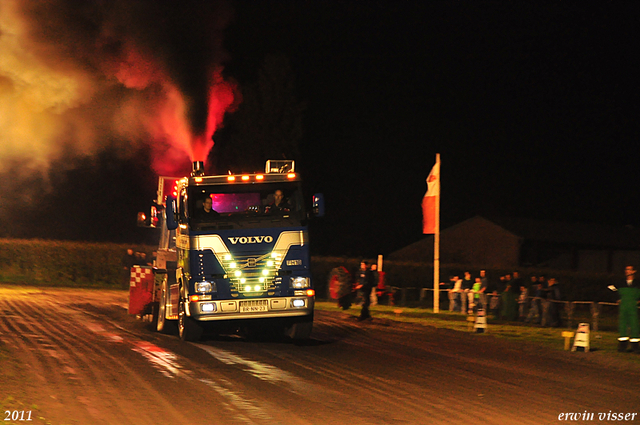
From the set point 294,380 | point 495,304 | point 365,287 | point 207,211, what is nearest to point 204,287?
point 207,211

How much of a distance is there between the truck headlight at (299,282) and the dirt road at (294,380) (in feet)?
3.95

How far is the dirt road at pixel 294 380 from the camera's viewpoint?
8.66 meters

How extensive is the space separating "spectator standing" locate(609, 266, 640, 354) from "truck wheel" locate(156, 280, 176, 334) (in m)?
9.41

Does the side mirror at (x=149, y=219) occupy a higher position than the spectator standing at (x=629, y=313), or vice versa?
the side mirror at (x=149, y=219)

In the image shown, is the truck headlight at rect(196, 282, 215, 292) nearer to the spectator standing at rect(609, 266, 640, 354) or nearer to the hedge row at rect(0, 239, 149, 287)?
the spectator standing at rect(609, 266, 640, 354)

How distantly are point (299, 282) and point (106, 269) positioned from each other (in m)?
29.8

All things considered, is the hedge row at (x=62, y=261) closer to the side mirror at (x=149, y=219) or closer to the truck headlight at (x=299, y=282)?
the side mirror at (x=149, y=219)

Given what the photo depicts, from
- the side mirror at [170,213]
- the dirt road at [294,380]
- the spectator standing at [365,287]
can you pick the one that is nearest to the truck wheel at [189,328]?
the dirt road at [294,380]

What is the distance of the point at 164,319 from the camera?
17359 millimetres

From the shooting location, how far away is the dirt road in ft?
28.4

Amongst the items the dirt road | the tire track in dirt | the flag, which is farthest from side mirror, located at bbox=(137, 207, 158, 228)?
the flag

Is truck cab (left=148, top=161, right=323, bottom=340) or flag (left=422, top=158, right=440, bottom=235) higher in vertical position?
flag (left=422, top=158, right=440, bottom=235)

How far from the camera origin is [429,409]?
9.12 meters

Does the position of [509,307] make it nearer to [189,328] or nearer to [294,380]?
[189,328]
